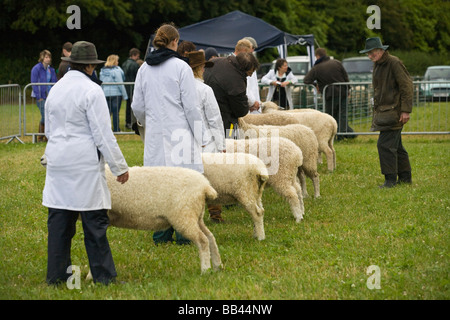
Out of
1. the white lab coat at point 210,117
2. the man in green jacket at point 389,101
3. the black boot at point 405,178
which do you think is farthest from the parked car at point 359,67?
the white lab coat at point 210,117

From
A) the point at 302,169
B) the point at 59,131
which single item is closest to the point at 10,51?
the point at 302,169

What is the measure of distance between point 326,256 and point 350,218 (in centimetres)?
175

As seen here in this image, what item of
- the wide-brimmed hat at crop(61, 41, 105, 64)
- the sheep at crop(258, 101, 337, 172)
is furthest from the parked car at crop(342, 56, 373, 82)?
the wide-brimmed hat at crop(61, 41, 105, 64)

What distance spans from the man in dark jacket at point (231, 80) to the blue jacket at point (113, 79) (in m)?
8.57

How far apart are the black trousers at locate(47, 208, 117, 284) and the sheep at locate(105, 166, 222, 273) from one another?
331 millimetres

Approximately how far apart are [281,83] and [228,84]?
739cm

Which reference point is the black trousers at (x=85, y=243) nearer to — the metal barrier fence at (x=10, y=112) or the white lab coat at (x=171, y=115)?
the white lab coat at (x=171, y=115)

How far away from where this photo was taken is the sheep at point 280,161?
7.89 m

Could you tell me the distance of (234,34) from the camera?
1866 centimetres

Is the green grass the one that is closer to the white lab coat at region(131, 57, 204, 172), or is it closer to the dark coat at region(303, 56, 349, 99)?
the white lab coat at region(131, 57, 204, 172)

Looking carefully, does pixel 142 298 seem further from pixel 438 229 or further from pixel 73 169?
pixel 438 229

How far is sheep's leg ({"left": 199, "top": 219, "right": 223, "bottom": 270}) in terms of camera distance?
5934 mm

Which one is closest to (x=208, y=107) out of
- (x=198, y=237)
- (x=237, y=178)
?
(x=237, y=178)

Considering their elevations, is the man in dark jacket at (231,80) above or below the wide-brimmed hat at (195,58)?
below
